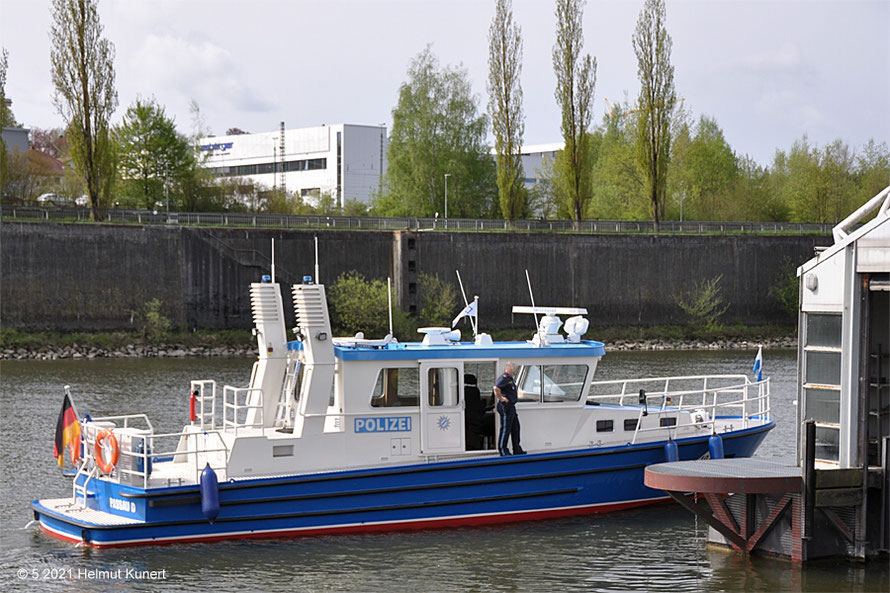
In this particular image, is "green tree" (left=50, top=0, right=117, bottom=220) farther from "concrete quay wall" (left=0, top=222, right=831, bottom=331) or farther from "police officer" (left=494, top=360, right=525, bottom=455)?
"police officer" (left=494, top=360, right=525, bottom=455)

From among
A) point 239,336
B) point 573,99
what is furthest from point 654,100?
point 239,336

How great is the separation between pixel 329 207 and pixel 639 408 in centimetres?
5821

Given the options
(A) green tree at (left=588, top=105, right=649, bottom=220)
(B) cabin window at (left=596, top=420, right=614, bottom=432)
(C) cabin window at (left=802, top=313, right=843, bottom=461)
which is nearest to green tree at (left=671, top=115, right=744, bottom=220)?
(A) green tree at (left=588, top=105, right=649, bottom=220)

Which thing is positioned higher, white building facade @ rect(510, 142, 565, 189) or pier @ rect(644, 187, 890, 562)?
white building facade @ rect(510, 142, 565, 189)

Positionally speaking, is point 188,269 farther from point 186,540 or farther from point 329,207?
point 186,540

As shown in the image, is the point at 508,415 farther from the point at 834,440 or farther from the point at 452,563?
the point at 834,440

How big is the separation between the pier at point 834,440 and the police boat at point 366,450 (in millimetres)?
2213

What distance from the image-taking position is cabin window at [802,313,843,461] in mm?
12686

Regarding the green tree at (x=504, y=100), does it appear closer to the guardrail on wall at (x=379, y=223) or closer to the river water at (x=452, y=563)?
the guardrail on wall at (x=379, y=223)

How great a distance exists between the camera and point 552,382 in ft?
50.8

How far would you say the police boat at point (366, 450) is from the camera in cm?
1367

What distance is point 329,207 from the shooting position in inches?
2867

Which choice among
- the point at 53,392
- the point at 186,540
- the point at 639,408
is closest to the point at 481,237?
the point at 53,392

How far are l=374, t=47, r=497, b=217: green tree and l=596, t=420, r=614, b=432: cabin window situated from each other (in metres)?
49.1
